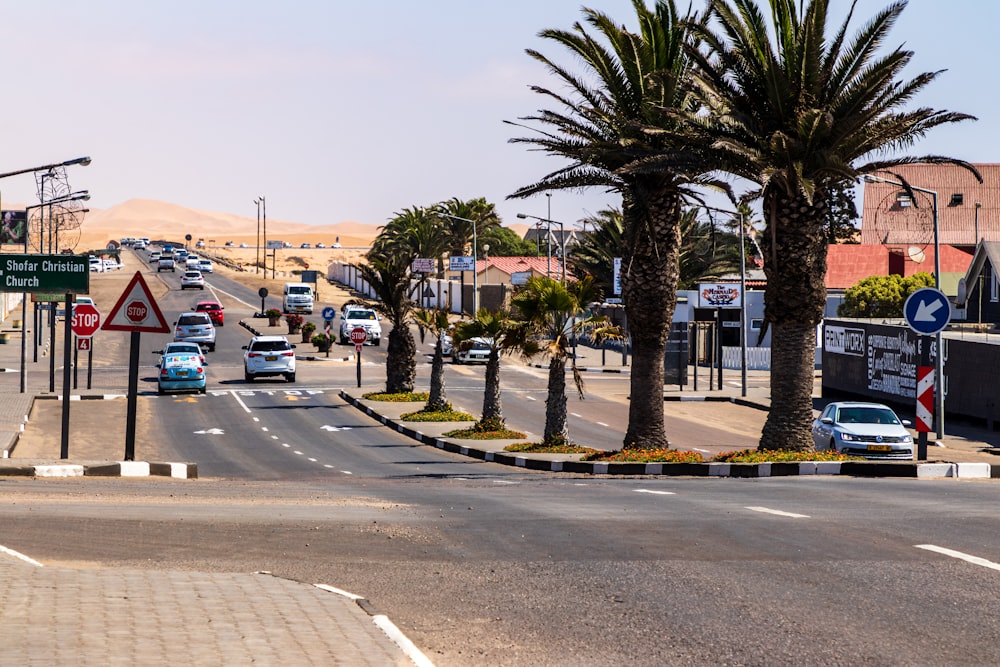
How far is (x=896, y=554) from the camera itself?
1091 cm

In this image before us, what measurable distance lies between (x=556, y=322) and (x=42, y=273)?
11616 millimetres

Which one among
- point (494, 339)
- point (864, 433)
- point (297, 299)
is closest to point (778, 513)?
point (864, 433)

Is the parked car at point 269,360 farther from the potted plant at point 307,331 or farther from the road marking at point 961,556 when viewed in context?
the road marking at point 961,556

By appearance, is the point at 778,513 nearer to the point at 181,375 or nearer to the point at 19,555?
the point at 19,555

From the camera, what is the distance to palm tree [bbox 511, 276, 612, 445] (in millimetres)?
29219

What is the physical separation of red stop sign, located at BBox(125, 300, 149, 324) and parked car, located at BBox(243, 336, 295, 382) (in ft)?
110

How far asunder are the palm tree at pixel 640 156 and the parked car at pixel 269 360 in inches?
1136

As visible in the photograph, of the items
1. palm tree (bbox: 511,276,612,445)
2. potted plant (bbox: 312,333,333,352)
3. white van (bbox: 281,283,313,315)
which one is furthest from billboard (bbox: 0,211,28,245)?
white van (bbox: 281,283,313,315)

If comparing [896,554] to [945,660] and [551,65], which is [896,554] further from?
[551,65]

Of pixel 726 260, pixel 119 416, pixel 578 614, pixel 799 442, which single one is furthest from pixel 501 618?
pixel 726 260

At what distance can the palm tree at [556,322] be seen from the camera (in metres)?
29.2

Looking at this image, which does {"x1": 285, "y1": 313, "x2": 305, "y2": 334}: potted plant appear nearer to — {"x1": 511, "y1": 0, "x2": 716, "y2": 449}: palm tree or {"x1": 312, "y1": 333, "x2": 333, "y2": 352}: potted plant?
{"x1": 312, "y1": 333, "x2": 333, "y2": 352}: potted plant

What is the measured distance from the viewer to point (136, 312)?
20.3 meters

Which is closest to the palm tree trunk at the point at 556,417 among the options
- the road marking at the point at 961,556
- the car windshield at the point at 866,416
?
the car windshield at the point at 866,416
